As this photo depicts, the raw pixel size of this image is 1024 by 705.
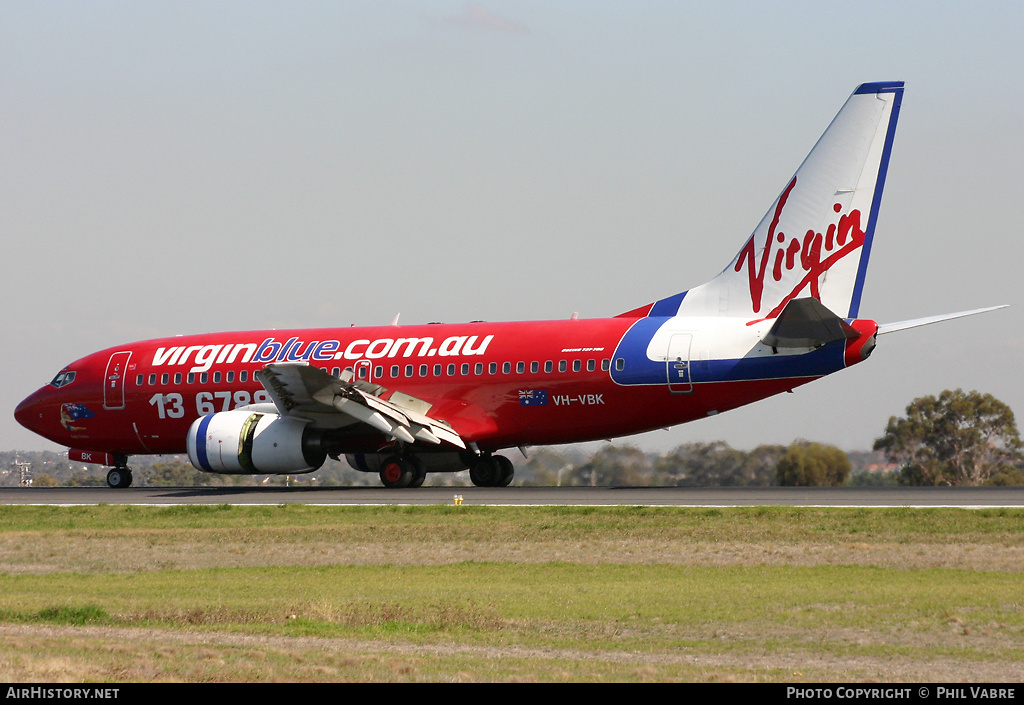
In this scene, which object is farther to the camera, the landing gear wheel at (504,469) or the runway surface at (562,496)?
the landing gear wheel at (504,469)

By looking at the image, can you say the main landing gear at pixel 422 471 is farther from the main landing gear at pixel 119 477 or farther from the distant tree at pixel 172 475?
the distant tree at pixel 172 475

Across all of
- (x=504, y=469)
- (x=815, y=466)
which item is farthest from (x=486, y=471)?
(x=815, y=466)

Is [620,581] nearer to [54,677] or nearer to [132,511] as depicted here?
[54,677]

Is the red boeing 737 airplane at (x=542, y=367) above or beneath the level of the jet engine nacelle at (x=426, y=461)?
above

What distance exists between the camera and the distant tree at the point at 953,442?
38.3 metres

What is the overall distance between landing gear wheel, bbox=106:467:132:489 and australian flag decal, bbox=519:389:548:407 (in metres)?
13.2

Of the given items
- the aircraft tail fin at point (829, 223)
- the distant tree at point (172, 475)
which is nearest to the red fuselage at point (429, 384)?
the aircraft tail fin at point (829, 223)

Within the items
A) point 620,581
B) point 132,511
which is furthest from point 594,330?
point 620,581

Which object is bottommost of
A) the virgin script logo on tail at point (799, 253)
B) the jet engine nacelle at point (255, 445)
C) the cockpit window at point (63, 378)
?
the jet engine nacelle at point (255, 445)

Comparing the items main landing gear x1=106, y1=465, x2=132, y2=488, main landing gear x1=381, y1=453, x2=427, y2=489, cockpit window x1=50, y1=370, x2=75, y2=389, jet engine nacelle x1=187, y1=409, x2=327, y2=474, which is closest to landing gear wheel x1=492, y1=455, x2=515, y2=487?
main landing gear x1=381, y1=453, x2=427, y2=489

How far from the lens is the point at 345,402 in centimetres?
3031

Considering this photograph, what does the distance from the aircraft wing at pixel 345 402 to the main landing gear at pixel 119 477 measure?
25.9 ft

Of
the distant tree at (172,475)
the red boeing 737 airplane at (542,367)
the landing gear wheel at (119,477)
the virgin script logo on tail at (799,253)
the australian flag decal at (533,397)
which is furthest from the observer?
the distant tree at (172,475)

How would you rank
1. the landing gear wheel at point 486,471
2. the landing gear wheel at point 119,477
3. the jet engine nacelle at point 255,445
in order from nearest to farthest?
the jet engine nacelle at point 255,445 < the landing gear wheel at point 486,471 < the landing gear wheel at point 119,477
